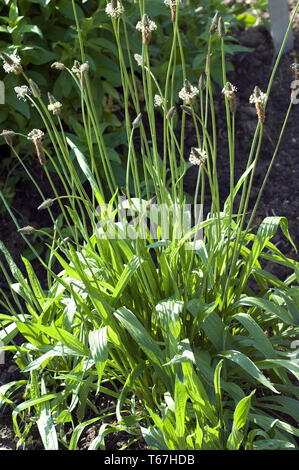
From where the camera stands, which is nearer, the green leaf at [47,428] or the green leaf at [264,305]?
the green leaf at [47,428]

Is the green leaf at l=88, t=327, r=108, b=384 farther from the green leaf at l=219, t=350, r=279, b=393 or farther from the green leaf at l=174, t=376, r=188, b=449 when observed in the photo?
the green leaf at l=219, t=350, r=279, b=393

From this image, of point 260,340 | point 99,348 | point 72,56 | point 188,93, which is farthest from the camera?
point 72,56

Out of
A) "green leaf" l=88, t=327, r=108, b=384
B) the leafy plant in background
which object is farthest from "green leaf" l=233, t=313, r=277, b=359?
the leafy plant in background

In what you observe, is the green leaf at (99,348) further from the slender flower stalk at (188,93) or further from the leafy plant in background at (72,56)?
the leafy plant in background at (72,56)

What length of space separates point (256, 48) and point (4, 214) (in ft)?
5.56

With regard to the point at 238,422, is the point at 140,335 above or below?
above

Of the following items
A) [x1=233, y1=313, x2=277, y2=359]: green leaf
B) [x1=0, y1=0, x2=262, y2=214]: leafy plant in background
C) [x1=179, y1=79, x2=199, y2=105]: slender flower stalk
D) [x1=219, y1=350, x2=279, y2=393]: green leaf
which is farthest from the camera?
[x1=0, y1=0, x2=262, y2=214]: leafy plant in background

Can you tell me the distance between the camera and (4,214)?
2652 mm

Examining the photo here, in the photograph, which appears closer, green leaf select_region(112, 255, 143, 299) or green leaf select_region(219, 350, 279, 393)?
green leaf select_region(219, 350, 279, 393)

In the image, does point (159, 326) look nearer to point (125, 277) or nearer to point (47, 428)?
point (125, 277)

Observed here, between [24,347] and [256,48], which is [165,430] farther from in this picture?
[256,48]

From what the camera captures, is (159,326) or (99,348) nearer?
(99,348)

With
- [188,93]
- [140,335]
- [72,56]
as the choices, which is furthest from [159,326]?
[72,56]

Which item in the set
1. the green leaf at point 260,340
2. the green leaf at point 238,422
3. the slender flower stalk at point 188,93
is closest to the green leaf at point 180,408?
the green leaf at point 238,422
